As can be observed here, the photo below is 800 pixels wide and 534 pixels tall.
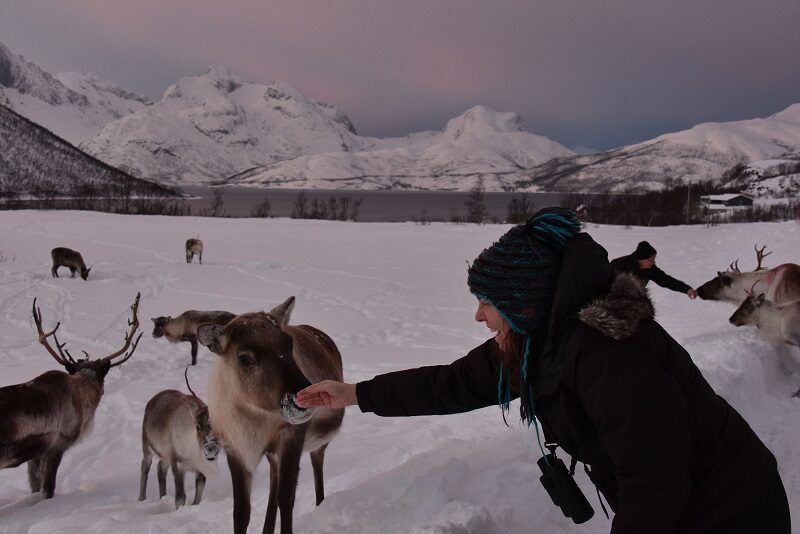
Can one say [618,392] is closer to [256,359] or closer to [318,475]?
[256,359]

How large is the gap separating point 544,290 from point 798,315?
23.2 ft

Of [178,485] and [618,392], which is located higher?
[618,392]

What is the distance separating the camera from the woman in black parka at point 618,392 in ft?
4.86

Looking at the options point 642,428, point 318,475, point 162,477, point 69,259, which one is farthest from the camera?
point 69,259

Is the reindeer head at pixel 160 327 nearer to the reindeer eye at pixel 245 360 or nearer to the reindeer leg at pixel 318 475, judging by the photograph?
the reindeer leg at pixel 318 475

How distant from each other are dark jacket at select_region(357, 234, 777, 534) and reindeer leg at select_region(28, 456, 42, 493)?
535 cm

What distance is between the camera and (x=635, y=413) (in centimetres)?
146

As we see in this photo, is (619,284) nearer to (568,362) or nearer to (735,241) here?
(568,362)

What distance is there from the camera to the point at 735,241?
23016 millimetres

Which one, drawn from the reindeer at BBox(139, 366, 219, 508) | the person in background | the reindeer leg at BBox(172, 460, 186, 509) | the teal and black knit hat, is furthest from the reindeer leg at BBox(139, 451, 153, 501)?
the person in background

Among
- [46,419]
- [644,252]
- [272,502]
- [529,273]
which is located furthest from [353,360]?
[529,273]

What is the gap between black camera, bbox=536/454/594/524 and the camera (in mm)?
2012

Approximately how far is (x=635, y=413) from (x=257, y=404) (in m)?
2.18

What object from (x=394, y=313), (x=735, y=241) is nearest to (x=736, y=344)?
(x=394, y=313)
